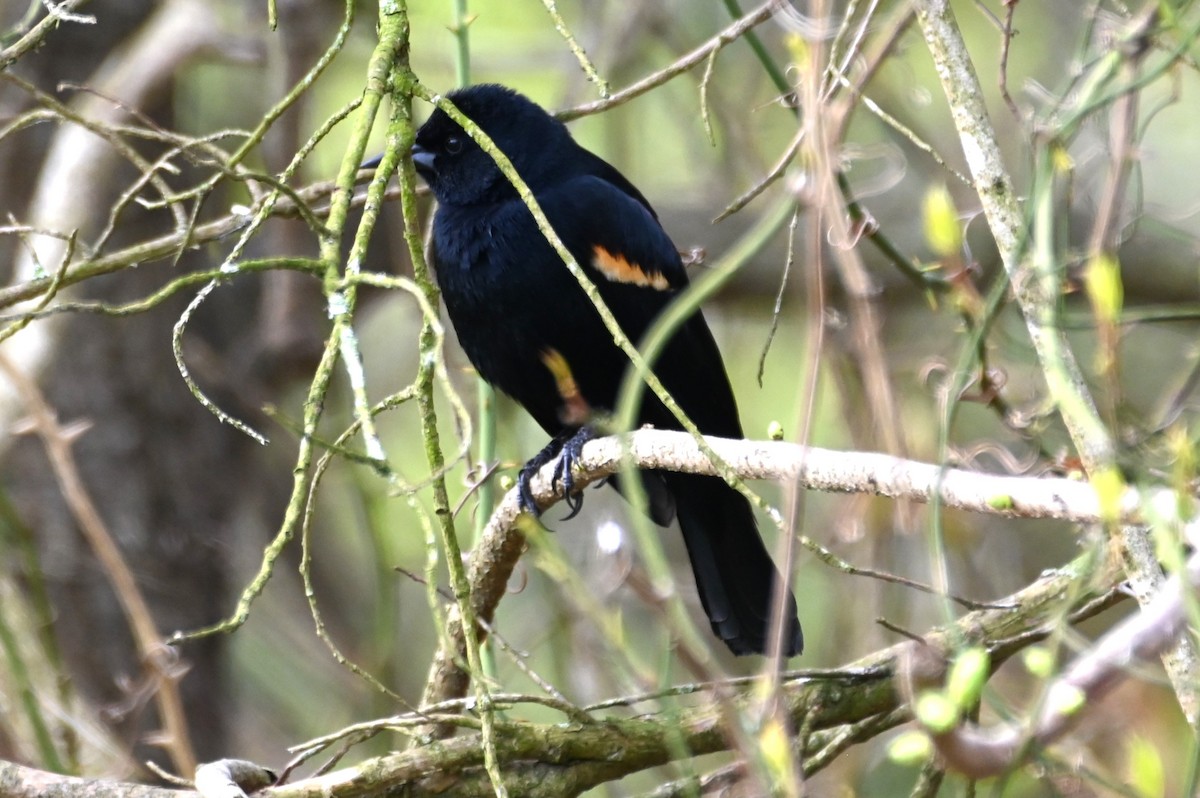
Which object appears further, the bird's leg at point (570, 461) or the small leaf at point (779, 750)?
the bird's leg at point (570, 461)

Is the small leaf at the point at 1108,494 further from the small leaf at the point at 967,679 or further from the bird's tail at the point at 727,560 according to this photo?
the bird's tail at the point at 727,560

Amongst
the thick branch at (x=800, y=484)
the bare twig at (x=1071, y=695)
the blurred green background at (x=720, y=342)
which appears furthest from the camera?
the blurred green background at (x=720, y=342)

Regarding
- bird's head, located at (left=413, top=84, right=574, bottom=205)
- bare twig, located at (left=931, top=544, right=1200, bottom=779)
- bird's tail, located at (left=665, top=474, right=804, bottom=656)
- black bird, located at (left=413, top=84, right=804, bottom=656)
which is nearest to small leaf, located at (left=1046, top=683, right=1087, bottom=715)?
bare twig, located at (left=931, top=544, right=1200, bottom=779)

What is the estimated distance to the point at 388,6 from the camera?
6.08ft

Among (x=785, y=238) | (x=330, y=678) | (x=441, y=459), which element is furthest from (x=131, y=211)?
(x=441, y=459)

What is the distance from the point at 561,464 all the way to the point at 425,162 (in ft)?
3.09

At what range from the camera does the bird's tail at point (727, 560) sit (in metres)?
3.10

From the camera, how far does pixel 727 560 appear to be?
3184 millimetres

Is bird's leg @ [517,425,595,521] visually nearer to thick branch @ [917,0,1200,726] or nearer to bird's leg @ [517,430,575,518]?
bird's leg @ [517,430,575,518]

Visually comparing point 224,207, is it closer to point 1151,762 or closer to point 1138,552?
point 1138,552

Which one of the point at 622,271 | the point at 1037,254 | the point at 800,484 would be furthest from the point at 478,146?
the point at 800,484

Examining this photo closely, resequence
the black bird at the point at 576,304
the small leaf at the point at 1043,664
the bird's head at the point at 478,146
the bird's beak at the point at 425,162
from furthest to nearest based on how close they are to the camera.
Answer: the bird's beak at the point at 425,162 → the bird's head at the point at 478,146 → the black bird at the point at 576,304 → the small leaf at the point at 1043,664

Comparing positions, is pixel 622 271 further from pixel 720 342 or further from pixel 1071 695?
pixel 1071 695

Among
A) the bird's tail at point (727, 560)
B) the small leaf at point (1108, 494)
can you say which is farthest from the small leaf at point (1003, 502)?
the bird's tail at point (727, 560)
